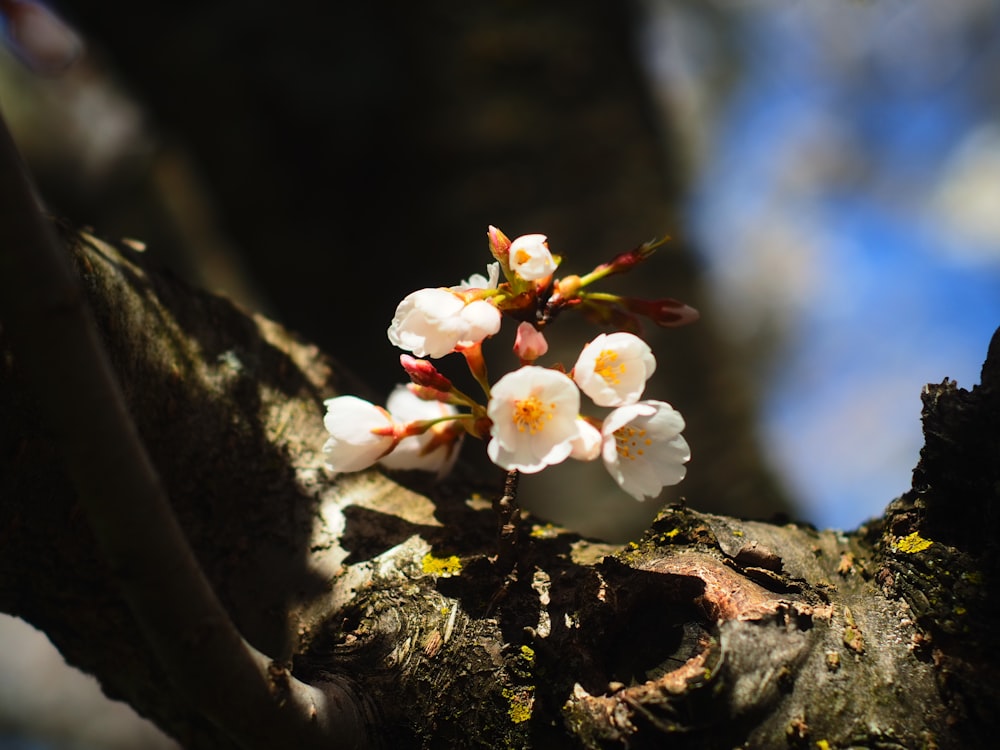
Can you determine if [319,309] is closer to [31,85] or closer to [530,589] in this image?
[530,589]

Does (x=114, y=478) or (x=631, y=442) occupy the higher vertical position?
(x=631, y=442)

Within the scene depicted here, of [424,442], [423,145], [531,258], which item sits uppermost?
[423,145]

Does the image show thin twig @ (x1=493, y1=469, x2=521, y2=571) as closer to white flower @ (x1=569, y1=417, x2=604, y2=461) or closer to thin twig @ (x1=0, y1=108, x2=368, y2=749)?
white flower @ (x1=569, y1=417, x2=604, y2=461)

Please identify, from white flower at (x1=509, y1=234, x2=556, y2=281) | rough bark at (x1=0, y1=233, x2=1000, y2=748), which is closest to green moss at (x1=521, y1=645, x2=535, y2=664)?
rough bark at (x1=0, y1=233, x2=1000, y2=748)

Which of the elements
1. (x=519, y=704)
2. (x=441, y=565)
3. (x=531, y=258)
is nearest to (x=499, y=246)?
(x=531, y=258)

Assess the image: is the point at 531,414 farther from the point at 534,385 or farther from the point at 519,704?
the point at 519,704

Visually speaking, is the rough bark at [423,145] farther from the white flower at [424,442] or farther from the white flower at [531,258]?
the white flower at [531,258]

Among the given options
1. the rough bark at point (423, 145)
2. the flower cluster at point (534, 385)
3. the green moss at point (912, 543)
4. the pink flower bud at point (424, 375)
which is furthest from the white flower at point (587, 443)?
the rough bark at point (423, 145)
